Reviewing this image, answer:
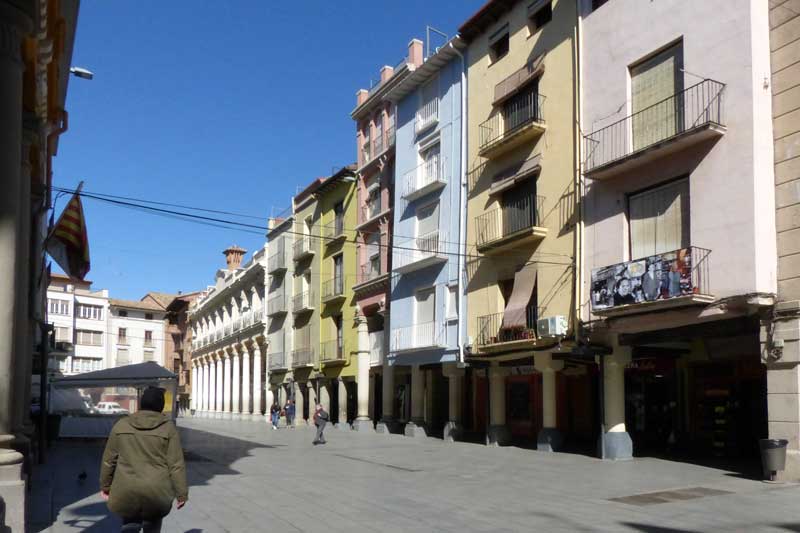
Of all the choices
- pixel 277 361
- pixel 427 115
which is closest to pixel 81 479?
pixel 427 115

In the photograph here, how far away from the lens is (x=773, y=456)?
1490 cm

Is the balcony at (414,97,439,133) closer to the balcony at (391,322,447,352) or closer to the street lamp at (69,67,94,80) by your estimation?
the balcony at (391,322,447,352)

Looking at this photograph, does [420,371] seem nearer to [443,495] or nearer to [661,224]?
[661,224]

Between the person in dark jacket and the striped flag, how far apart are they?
10.5 metres

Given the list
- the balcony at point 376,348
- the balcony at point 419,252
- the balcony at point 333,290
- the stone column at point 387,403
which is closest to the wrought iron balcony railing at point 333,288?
the balcony at point 333,290

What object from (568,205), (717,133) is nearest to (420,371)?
(568,205)

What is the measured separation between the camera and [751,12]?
1652 centimetres

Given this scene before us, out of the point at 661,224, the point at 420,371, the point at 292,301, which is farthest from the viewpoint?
the point at 292,301

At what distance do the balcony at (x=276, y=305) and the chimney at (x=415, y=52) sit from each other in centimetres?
1845

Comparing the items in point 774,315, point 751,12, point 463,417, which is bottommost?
point 463,417

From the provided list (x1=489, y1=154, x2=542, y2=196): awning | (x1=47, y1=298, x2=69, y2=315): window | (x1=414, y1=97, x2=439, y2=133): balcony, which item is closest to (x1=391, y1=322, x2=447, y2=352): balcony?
(x1=489, y1=154, x2=542, y2=196): awning

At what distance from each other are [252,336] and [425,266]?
28.2 m

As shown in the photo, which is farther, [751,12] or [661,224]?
[661,224]

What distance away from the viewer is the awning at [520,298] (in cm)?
2336
